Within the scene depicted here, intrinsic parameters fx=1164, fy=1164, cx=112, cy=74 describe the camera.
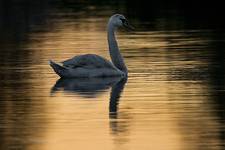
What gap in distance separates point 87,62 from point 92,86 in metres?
1.21

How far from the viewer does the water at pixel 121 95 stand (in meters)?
12.5

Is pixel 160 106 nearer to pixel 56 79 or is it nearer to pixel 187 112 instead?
pixel 187 112

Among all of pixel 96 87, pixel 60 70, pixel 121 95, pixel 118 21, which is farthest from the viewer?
pixel 118 21

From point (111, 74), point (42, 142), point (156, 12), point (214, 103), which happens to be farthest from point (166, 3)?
point (42, 142)

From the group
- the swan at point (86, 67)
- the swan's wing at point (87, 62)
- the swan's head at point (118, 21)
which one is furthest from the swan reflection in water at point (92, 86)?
the swan's head at point (118, 21)

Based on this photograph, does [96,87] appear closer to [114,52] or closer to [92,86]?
[92,86]

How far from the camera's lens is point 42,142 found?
12.2m

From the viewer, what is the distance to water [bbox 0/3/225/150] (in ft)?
40.9

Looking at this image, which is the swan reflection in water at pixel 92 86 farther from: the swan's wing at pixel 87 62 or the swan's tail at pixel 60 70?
the swan's wing at pixel 87 62

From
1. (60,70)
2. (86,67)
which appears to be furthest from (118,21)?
(60,70)

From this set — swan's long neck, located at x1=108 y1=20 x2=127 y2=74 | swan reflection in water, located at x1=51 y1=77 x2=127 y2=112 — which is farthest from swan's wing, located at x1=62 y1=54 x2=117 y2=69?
swan's long neck, located at x1=108 y1=20 x2=127 y2=74

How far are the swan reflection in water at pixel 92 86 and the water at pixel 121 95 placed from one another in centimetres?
1

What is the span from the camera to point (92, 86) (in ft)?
58.3

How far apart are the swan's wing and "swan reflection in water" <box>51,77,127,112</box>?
9.1 inches
